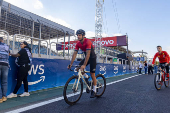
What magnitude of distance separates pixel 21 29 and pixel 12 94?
46.7 feet

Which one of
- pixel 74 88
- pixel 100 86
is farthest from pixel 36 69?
pixel 100 86

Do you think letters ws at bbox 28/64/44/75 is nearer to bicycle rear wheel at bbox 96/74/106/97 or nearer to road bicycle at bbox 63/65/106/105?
road bicycle at bbox 63/65/106/105

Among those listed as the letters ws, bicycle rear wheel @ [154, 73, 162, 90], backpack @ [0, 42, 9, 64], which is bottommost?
bicycle rear wheel @ [154, 73, 162, 90]

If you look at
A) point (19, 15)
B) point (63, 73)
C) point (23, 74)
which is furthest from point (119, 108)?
point (19, 15)

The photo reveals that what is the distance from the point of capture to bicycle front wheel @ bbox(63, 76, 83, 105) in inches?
135

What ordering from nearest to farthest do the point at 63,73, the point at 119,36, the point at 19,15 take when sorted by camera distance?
the point at 63,73 < the point at 19,15 < the point at 119,36

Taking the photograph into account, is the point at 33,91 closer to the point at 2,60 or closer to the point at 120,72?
the point at 2,60

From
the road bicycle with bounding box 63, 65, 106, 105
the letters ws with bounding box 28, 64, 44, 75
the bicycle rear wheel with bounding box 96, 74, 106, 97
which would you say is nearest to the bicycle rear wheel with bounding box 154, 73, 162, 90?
the bicycle rear wheel with bounding box 96, 74, 106, 97

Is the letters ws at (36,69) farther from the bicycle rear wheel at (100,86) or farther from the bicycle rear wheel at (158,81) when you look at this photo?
the bicycle rear wheel at (158,81)

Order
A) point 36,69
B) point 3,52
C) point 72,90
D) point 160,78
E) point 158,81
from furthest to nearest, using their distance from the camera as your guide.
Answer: point 160,78
point 158,81
point 36,69
point 3,52
point 72,90

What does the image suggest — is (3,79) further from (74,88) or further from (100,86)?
(100,86)

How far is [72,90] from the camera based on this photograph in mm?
3611

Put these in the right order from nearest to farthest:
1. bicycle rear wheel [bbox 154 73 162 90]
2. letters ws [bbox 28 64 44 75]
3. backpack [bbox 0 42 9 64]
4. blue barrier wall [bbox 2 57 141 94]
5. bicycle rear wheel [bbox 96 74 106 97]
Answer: backpack [bbox 0 42 9 64]
bicycle rear wheel [bbox 96 74 106 97]
blue barrier wall [bbox 2 57 141 94]
letters ws [bbox 28 64 44 75]
bicycle rear wheel [bbox 154 73 162 90]

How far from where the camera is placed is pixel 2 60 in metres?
3.93
